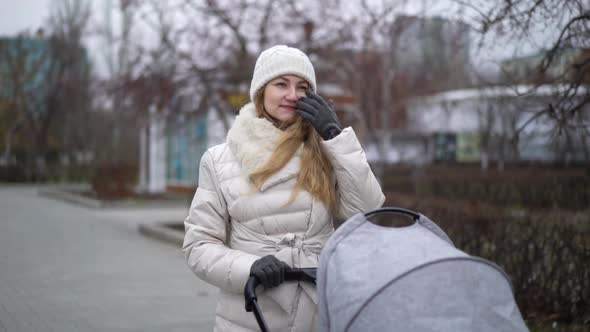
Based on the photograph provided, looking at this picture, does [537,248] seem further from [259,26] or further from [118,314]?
[259,26]

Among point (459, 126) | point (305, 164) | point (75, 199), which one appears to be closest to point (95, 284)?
point (305, 164)

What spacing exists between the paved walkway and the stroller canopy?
4636 mm

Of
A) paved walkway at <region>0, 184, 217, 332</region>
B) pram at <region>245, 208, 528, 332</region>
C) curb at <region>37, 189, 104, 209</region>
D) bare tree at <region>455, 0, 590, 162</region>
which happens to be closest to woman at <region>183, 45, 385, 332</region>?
pram at <region>245, 208, 528, 332</region>

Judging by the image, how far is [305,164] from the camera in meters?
2.86

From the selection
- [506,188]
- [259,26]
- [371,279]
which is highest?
[259,26]

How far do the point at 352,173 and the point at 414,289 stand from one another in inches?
28.4

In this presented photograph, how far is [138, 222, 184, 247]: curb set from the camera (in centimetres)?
1290

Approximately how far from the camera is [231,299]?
290cm

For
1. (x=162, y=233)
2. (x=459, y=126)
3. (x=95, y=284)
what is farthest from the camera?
(x=459, y=126)

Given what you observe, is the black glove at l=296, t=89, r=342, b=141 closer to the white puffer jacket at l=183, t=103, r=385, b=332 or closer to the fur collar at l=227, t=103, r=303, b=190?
the white puffer jacket at l=183, t=103, r=385, b=332

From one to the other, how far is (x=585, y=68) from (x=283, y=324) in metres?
4.58

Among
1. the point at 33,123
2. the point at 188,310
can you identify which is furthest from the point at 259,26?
the point at 33,123

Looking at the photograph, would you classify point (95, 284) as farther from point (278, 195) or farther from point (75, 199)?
Result: point (75, 199)

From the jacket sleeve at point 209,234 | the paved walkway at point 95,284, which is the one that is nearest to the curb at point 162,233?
the paved walkway at point 95,284
